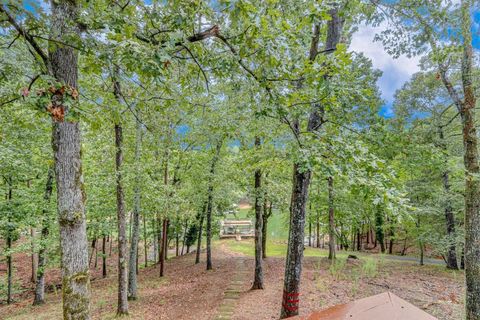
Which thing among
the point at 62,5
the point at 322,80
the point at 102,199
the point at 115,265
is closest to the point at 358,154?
the point at 322,80

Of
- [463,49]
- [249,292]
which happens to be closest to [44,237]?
[249,292]

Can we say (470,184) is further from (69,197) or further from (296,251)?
(69,197)

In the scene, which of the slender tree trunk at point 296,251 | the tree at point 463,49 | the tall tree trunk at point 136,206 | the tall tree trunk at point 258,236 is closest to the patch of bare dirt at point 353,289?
the tall tree trunk at point 258,236

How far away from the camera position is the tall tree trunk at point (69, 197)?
8.23 ft

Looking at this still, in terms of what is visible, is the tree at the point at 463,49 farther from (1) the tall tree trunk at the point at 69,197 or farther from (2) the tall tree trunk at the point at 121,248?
(2) the tall tree trunk at the point at 121,248

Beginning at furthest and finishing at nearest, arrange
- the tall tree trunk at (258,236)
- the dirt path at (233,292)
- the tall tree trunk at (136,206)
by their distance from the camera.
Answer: the tall tree trunk at (258,236)
the tall tree trunk at (136,206)
the dirt path at (233,292)

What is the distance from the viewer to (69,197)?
2586 millimetres

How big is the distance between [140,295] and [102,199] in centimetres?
385

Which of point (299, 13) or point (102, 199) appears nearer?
point (299, 13)

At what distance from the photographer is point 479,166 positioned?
15.6ft

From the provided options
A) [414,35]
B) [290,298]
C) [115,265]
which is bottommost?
[115,265]

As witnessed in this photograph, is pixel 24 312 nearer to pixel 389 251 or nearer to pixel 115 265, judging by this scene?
pixel 115 265

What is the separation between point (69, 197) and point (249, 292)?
278 inches

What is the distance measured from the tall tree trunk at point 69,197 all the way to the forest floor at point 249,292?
4630mm
